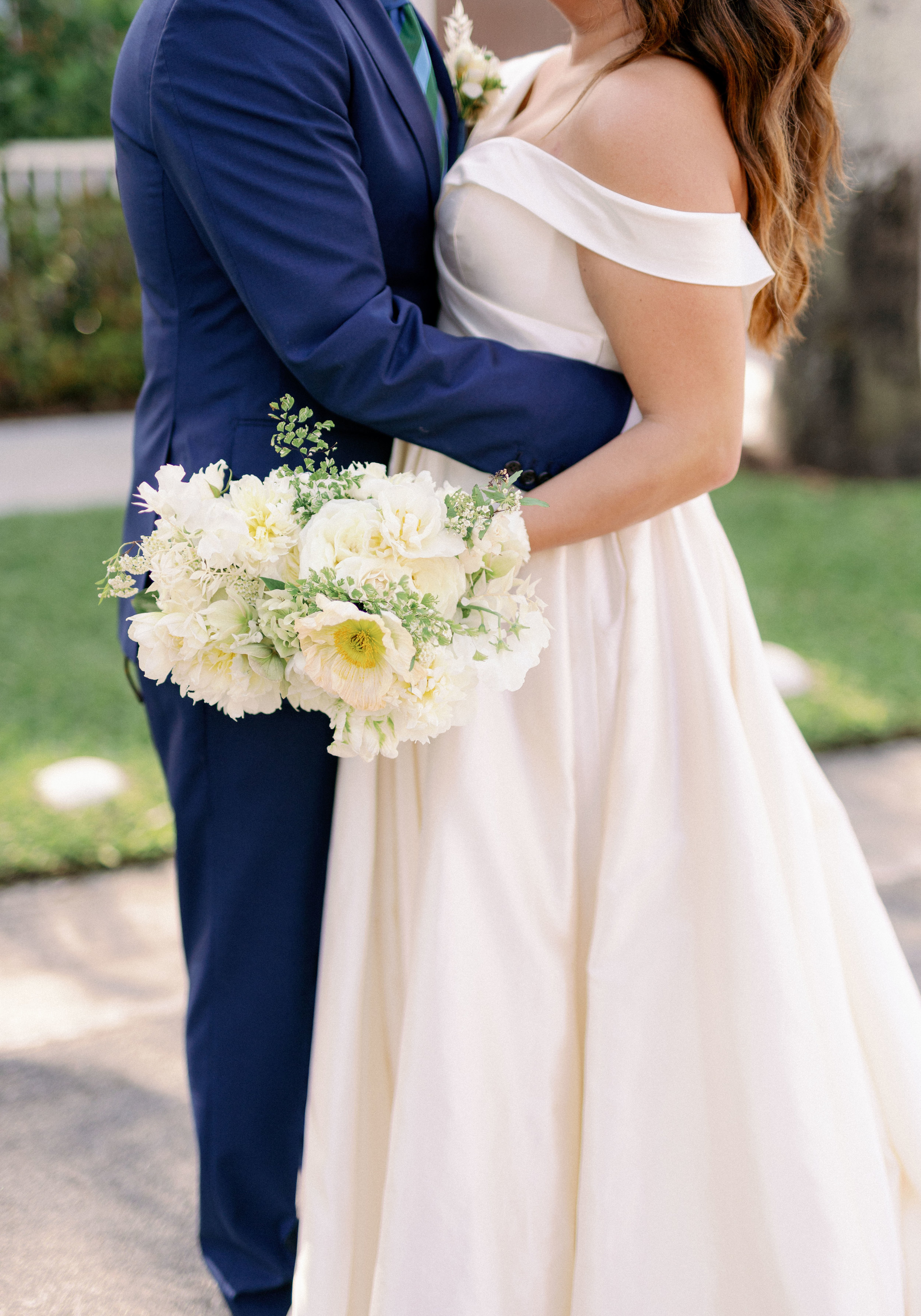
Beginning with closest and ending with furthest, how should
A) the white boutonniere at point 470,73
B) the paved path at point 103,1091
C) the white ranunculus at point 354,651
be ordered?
1. the white ranunculus at point 354,651
2. the white boutonniere at point 470,73
3. the paved path at point 103,1091

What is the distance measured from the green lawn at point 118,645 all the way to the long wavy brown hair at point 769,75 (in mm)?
2499

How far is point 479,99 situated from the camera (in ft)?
6.62

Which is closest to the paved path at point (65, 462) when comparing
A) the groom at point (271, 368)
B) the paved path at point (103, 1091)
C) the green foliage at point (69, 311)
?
the green foliage at point (69, 311)

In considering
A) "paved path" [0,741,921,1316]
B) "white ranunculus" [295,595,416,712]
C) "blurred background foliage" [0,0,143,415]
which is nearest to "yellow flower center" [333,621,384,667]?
"white ranunculus" [295,595,416,712]

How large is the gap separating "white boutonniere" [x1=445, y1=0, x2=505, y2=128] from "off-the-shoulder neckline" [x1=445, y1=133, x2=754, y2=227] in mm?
335

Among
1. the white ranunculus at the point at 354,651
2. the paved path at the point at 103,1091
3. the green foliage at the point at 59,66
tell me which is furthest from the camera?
the green foliage at the point at 59,66

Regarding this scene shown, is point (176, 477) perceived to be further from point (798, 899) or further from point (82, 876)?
point (82, 876)

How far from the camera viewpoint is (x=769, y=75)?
164 centimetres

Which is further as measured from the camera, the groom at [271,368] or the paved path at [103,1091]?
the paved path at [103,1091]

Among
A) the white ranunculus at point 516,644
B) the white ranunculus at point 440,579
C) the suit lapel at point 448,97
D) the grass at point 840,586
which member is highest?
the suit lapel at point 448,97

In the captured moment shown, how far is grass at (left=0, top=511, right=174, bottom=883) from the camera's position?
351 cm

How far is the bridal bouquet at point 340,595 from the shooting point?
1358mm

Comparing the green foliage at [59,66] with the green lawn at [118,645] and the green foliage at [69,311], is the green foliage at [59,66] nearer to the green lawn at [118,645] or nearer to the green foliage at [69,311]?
the green foliage at [69,311]

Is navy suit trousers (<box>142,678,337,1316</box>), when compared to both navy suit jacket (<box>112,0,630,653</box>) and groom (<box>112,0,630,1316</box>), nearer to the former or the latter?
groom (<box>112,0,630,1316</box>)
